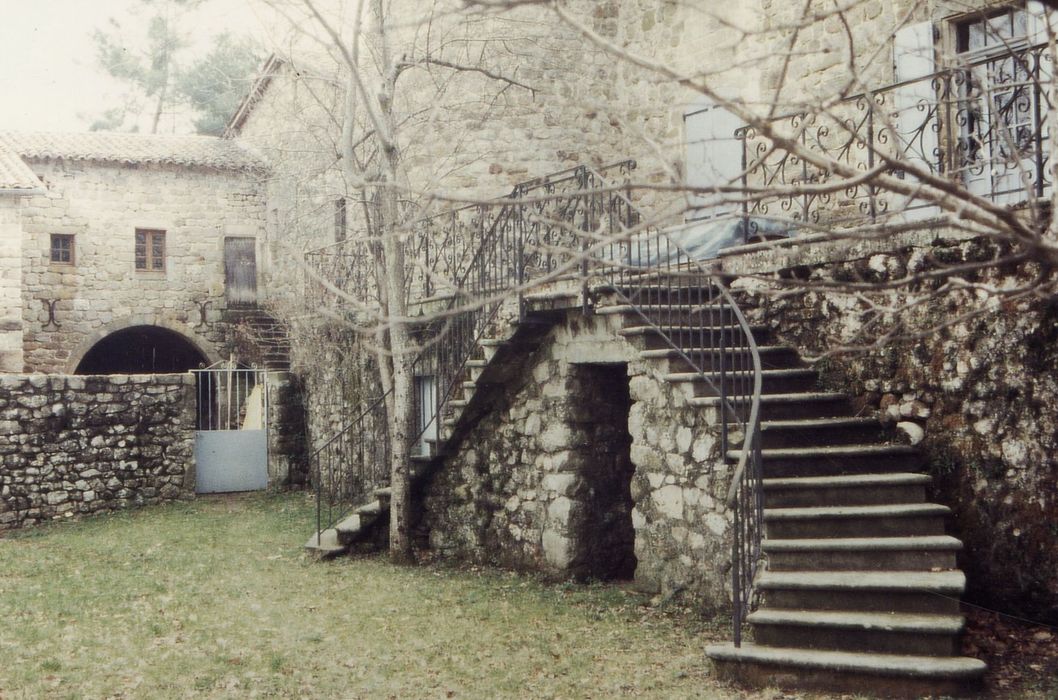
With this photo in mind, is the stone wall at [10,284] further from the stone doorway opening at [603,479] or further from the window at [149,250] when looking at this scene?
the stone doorway opening at [603,479]

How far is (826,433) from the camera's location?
6.91 m

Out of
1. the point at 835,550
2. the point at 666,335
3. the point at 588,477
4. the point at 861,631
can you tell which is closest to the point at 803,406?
the point at 666,335

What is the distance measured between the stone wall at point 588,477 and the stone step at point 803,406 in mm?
418

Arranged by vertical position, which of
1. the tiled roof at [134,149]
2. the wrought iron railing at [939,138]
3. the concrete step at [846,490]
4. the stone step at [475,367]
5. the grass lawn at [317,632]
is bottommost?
the grass lawn at [317,632]

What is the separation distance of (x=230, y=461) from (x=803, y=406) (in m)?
10.3

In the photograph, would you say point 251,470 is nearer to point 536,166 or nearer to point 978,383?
point 536,166

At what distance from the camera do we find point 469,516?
966 centimetres

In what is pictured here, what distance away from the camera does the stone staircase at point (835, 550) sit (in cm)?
523

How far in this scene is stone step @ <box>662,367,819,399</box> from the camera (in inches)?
279

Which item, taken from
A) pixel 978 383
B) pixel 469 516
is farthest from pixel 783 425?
pixel 469 516

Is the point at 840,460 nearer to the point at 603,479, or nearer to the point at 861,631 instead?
the point at 861,631

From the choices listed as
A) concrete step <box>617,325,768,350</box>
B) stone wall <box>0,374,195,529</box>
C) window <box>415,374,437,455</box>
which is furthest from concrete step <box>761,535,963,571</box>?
stone wall <box>0,374,195,529</box>

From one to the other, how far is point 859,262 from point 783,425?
136 cm

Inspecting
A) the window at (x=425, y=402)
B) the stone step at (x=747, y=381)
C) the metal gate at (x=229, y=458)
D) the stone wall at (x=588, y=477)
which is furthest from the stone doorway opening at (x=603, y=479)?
the metal gate at (x=229, y=458)
